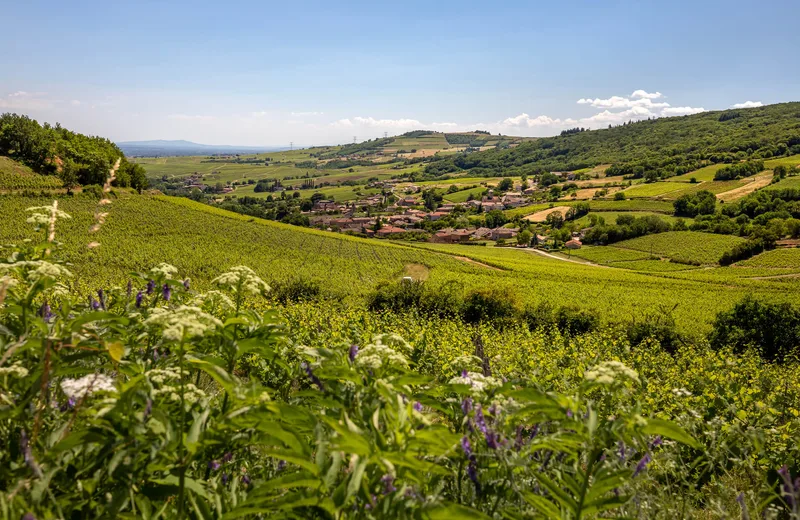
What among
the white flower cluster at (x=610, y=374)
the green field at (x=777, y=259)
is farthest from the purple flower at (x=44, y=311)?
the green field at (x=777, y=259)

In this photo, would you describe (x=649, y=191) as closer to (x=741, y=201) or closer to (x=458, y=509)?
(x=741, y=201)

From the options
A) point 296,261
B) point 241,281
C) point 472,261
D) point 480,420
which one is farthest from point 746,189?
point 241,281

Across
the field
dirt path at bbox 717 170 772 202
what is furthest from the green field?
dirt path at bbox 717 170 772 202

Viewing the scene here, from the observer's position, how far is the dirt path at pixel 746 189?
106938mm

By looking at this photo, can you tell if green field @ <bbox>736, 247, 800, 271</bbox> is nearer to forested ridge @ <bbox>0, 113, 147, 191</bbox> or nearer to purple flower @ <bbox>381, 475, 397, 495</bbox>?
purple flower @ <bbox>381, 475, 397, 495</bbox>

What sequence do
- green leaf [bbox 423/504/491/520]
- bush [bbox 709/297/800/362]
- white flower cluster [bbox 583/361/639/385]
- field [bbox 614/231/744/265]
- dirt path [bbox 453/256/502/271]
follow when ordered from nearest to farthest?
green leaf [bbox 423/504/491/520] < white flower cluster [bbox 583/361/639/385] < bush [bbox 709/297/800/362] < dirt path [bbox 453/256/502/271] < field [bbox 614/231/744/265]

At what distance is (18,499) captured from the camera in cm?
133

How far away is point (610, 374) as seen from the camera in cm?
193

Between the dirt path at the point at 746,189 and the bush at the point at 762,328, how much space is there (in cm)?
9888

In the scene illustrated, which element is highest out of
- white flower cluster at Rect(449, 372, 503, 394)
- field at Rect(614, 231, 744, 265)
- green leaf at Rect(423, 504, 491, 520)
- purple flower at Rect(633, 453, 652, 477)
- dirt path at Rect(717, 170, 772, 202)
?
green leaf at Rect(423, 504, 491, 520)

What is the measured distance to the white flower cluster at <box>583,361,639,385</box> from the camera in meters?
1.82

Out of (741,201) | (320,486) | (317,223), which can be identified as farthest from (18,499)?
(741,201)

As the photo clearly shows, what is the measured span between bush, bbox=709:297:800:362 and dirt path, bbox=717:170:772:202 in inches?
3893

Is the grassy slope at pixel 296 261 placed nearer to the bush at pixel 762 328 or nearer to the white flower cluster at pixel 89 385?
the bush at pixel 762 328
